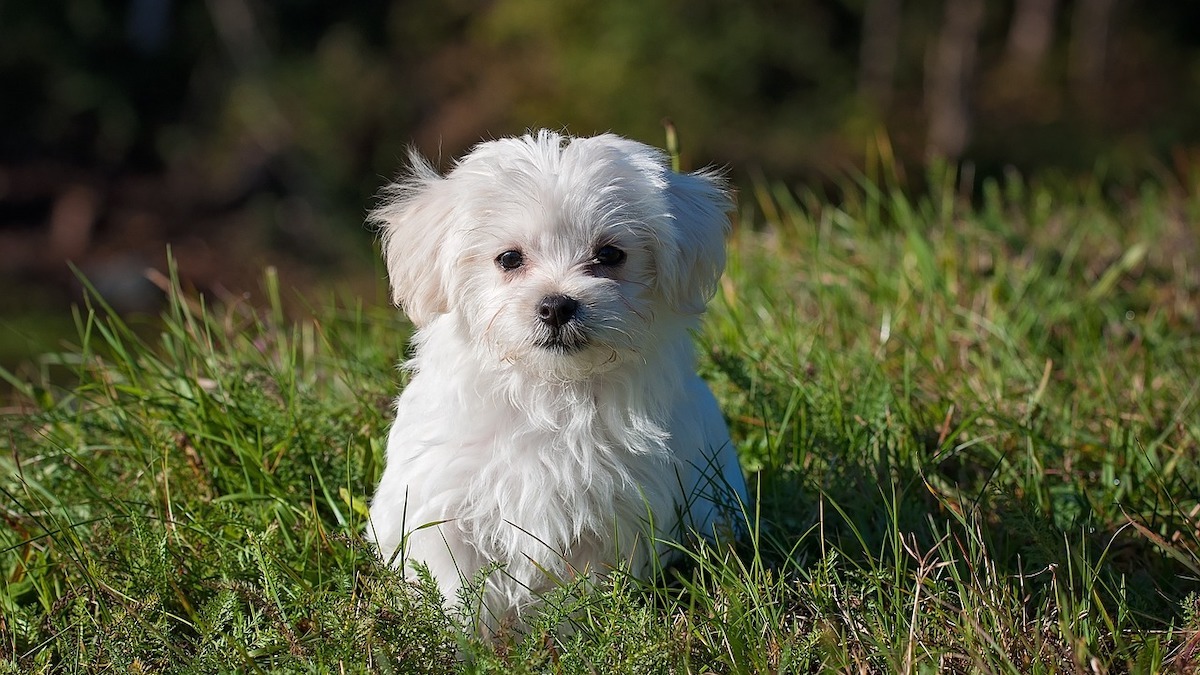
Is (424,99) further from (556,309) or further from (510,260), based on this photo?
(556,309)

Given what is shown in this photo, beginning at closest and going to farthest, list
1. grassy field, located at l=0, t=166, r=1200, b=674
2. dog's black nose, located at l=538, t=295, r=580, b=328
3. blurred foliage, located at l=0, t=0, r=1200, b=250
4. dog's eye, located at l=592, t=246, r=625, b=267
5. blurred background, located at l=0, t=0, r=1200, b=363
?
grassy field, located at l=0, t=166, r=1200, b=674 < dog's black nose, located at l=538, t=295, r=580, b=328 < dog's eye, located at l=592, t=246, r=625, b=267 < blurred background, located at l=0, t=0, r=1200, b=363 < blurred foliage, located at l=0, t=0, r=1200, b=250

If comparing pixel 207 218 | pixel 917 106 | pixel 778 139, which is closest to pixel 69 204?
pixel 207 218

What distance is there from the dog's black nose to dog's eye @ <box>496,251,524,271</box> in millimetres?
257

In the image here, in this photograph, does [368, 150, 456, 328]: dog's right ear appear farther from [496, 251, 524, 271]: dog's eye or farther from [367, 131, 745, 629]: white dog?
[496, 251, 524, 271]: dog's eye

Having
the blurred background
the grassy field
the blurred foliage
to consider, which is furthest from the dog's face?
the blurred foliage

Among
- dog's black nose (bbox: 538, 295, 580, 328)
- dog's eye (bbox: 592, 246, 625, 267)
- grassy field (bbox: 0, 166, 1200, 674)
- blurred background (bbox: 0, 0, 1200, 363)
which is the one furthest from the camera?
blurred background (bbox: 0, 0, 1200, 363)

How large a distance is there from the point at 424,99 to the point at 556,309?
1785 cm

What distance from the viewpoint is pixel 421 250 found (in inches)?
128

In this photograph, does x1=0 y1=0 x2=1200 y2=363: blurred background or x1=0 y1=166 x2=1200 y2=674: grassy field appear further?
x1=0 y1=0 x2=1200 y2=363: blurred background

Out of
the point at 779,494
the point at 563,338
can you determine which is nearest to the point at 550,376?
the point at 563,338

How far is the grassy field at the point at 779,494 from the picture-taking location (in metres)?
2.82

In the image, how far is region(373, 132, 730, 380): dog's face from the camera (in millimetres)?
3027

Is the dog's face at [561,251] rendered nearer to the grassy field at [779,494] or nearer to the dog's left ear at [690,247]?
the dog's left ear at [690,247]

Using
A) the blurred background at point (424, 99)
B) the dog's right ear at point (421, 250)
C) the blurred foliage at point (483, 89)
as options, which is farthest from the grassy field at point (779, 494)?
the blurred foliage at point (483, 89)
